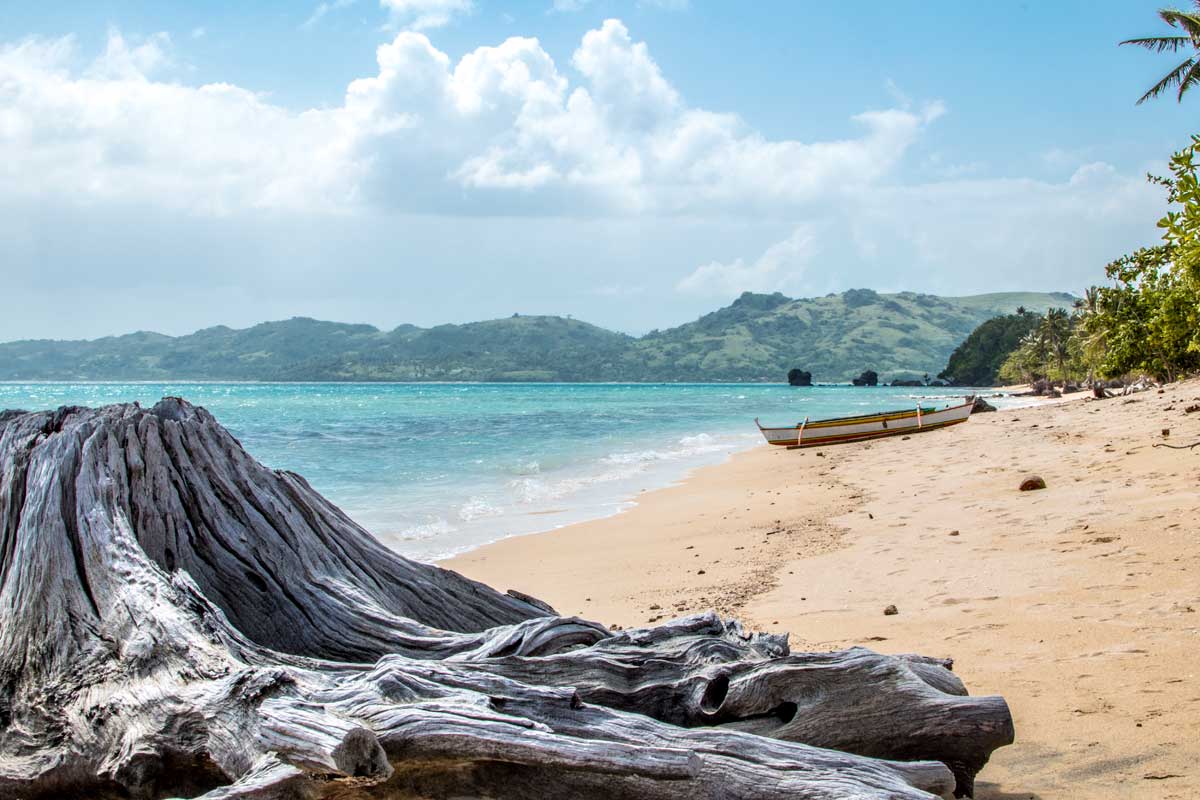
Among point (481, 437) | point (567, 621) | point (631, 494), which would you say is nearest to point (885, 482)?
point (631, 494)

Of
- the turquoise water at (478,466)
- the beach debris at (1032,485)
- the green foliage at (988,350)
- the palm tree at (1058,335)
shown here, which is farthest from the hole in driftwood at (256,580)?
the green foliage at (988,350)

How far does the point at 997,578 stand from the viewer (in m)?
7.05

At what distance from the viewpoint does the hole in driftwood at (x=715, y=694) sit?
3.42 meters

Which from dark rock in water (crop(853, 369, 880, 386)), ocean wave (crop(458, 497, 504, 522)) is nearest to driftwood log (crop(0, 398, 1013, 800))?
ocean wave (crop(458, 497, 504, 522))

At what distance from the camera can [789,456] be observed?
80.2ft

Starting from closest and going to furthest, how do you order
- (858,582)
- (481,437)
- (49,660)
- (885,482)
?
(49,660) < (858,582) < (885,482) < (481,437)

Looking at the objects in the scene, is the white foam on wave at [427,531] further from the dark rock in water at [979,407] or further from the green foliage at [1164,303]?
the dark rock in water at [979,407]

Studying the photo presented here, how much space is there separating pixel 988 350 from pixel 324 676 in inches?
6213

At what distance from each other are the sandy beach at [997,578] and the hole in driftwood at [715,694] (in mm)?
1185

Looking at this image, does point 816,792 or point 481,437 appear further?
point 481,437

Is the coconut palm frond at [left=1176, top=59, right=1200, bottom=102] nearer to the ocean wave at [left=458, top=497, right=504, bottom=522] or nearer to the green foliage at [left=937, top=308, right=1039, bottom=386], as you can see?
the ocean wave at [left=458, top=497, right=504, bottom=522]

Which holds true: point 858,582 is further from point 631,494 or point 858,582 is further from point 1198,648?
point 631,494

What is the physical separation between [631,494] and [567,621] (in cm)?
1327

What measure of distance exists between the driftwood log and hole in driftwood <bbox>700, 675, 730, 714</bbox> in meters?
0.01
